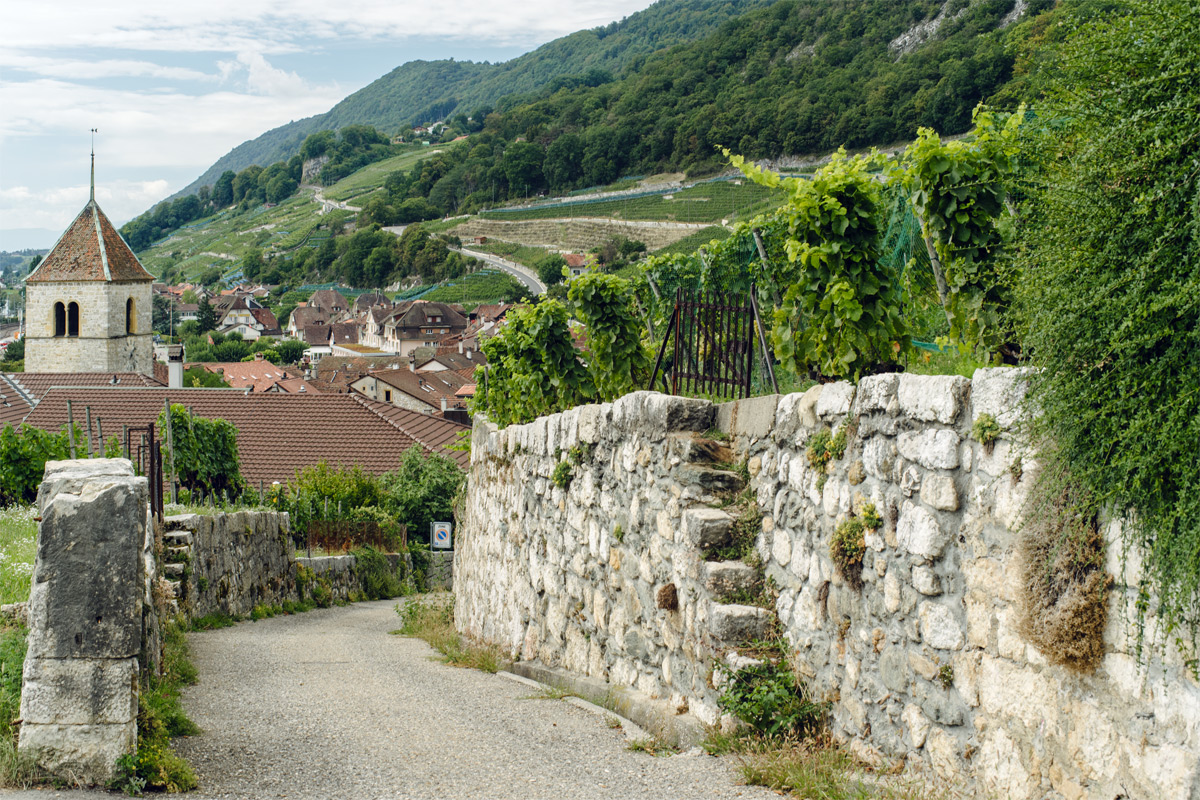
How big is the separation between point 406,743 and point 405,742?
0.02 metres

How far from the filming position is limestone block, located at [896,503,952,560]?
3.70 meters

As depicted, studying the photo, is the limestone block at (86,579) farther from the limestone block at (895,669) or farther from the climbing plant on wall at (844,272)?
the climbing plant on wall at (844,272)

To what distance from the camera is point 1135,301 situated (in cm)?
265

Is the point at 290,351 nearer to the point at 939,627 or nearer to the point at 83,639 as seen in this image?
the point at 83,639

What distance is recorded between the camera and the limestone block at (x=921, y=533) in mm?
3695

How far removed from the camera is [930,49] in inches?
2426

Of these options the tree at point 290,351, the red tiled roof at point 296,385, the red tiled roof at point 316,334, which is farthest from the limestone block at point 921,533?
the red tiled roof at point 316,334

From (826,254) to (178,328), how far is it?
4850 inches

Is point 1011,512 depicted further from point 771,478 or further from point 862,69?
point 862,69

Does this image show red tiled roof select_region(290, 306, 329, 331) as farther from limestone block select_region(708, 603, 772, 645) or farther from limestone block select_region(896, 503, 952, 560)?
limestone block select_region(896, 503, 952, 560)

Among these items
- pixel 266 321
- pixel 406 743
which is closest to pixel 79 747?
pixel 406 743

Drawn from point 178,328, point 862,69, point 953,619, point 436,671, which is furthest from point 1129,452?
point 178,328

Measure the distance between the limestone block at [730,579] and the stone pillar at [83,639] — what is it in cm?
272

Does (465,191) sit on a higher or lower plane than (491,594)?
higher
